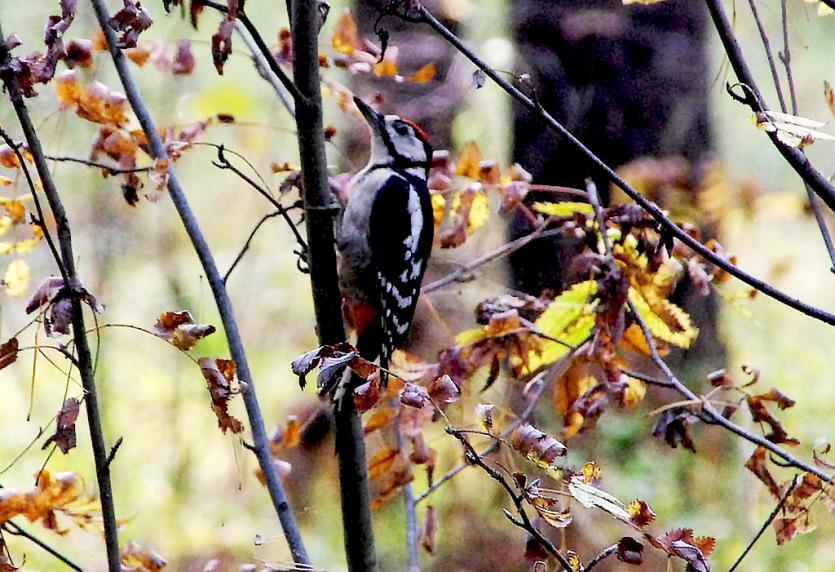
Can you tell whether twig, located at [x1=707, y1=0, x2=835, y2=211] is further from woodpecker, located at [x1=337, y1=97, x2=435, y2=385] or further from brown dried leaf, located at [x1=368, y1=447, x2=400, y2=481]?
woodpecker, located at [x1=337, y1=97, x2=435, y2=385]

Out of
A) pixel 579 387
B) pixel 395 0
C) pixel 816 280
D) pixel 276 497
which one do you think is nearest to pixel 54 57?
pixel 395 0

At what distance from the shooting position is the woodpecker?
10.1ft

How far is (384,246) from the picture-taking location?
10.7 feet

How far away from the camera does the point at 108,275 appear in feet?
17.6

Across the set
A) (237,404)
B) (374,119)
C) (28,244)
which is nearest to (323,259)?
(28,244)

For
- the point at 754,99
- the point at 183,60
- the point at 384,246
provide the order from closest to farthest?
the point at 754,99, the point at 183,60, the point at 384,246

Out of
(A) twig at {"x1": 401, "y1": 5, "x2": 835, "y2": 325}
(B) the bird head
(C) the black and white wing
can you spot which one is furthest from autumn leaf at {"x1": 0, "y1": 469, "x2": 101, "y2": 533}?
(B) the bird head

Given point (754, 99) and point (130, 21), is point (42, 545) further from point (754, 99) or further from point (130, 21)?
point (754, 99)

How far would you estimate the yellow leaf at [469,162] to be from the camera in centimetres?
227

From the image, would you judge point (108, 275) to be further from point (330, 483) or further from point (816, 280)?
point (816, 280)

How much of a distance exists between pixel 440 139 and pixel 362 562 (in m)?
3.86

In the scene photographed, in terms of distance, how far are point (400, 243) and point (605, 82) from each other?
252 cm

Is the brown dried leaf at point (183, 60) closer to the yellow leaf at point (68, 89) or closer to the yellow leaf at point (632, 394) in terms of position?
the yellow leaf at point (68, 89)

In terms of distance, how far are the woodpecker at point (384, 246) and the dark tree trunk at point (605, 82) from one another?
180cm
